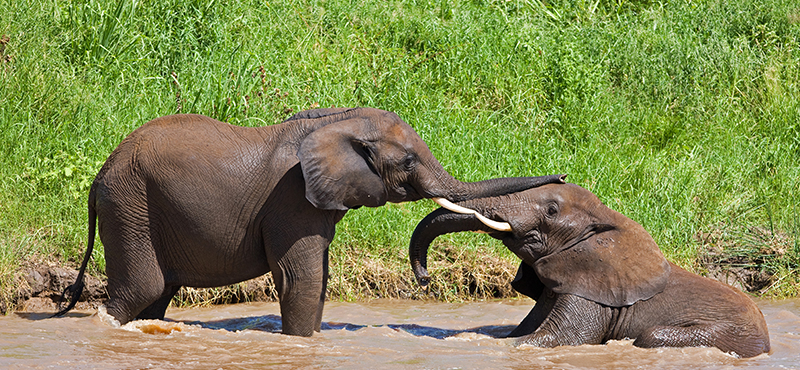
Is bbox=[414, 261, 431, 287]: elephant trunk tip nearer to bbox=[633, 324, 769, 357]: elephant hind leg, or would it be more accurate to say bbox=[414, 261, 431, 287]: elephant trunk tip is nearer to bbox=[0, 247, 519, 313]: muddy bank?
bbox=[633, 324, 769, 357]: elephant hind leg

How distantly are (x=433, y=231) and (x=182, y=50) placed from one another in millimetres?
4993

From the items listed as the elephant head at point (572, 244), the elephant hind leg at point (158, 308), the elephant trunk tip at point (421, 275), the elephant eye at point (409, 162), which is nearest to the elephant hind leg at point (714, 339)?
the elephant head at point (572, 244)

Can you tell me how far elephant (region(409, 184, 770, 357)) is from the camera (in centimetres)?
570

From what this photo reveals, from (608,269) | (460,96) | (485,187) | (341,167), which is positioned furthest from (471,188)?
(460,96)

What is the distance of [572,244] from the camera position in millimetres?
5945

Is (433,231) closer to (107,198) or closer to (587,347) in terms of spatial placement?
(587,347)

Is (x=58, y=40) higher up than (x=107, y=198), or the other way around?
(x=58, y=40)

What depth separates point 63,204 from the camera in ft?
24.4

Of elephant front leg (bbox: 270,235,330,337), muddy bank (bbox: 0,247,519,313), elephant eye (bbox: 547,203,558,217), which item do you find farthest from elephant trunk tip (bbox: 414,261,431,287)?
muddy bank (bbox: 0,247,519,313)

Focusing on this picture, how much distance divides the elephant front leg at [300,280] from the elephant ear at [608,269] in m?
1.47

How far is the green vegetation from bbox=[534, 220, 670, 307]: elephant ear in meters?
1.84

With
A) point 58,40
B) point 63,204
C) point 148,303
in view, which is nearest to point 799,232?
point 148,303

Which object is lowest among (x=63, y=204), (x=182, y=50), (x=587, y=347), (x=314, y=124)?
(x=587, y=347)

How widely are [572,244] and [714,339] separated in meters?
1.03
